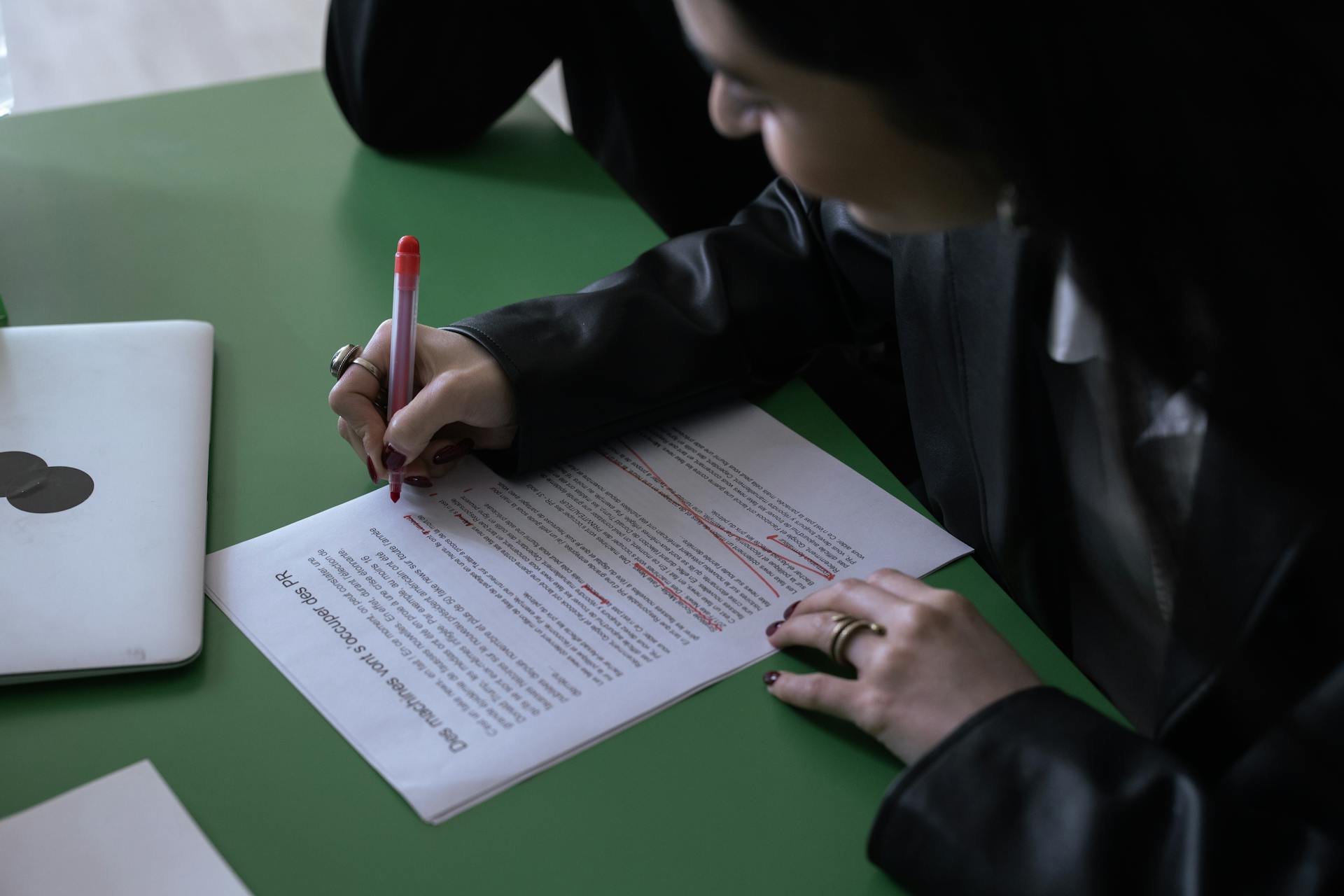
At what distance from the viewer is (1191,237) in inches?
23.6

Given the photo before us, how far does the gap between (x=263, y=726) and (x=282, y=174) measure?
815 millimetres

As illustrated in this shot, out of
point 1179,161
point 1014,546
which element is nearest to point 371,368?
point 1014,546

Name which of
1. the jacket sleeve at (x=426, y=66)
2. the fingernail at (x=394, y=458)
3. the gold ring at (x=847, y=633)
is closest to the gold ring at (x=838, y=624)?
the gold ring at (x=847, y=633)

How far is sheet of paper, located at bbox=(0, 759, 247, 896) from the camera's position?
2.23ft

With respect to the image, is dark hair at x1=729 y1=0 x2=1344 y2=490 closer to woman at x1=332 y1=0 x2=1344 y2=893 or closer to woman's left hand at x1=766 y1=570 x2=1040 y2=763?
woman at x1=332 y1=0 x2=1344 y2=893

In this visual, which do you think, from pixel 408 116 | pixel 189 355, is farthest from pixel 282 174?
pixel 189 355

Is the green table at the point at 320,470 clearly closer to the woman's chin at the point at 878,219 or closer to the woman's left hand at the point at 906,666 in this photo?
the woman's left hand at the point at 906,666

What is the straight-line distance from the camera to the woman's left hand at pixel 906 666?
0.76 metres

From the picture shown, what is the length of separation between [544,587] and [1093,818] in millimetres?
397

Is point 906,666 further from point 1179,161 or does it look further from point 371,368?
point 371,368

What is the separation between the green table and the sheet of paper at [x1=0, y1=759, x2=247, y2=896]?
0.05 feet

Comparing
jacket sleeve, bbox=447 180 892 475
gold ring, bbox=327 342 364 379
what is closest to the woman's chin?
jacket sleeve, bbox=447 180 892 475

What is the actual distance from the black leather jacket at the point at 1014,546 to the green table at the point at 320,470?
0.07 metres

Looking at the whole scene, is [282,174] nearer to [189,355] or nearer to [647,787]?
[189,355]
